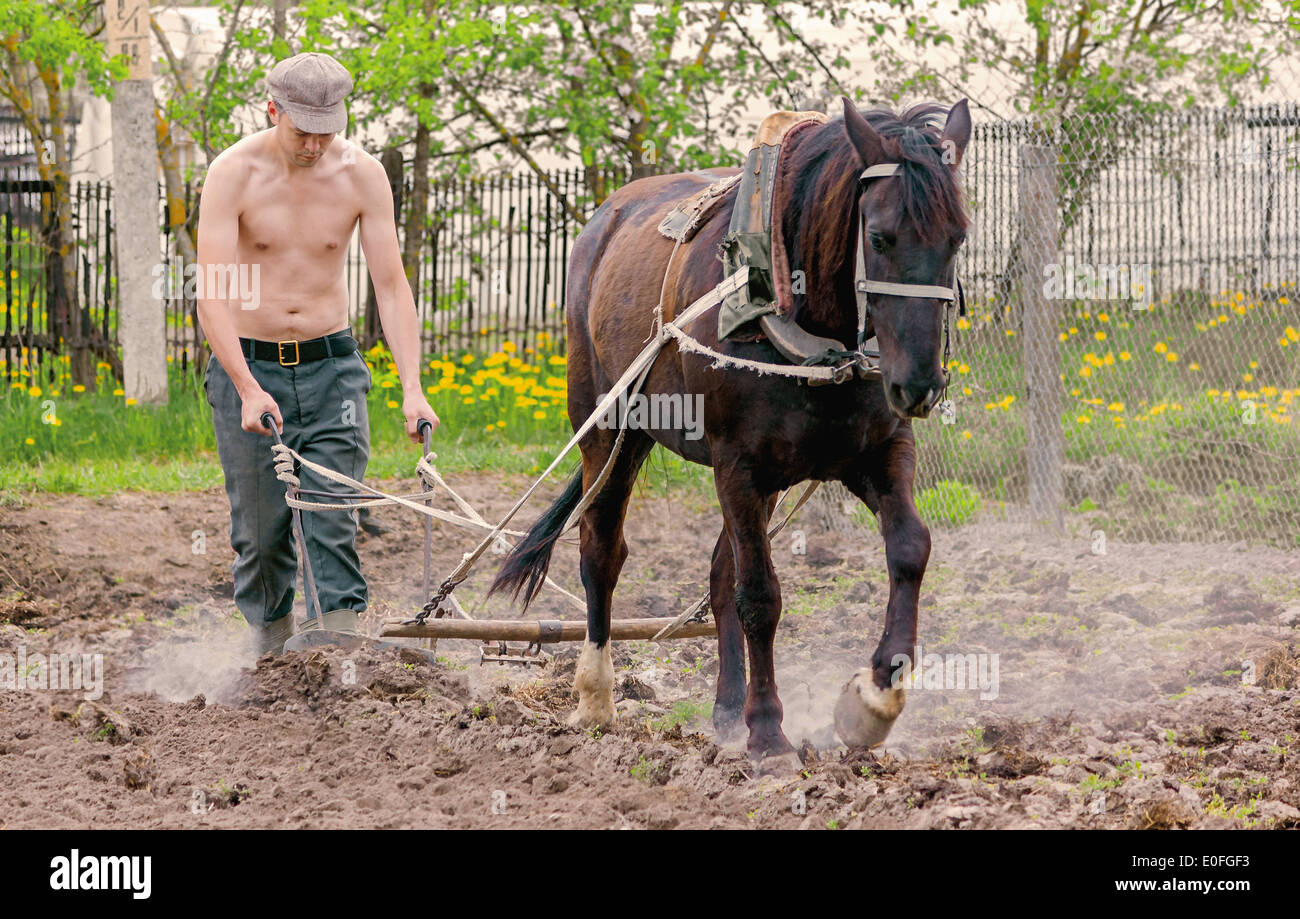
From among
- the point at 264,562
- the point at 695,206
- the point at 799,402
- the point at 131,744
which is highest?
the point at 695,206

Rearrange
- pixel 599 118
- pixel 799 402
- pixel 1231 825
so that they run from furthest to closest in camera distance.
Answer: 1. pixel 599 118
2. pixel 799 402
3. pixel 1231 825

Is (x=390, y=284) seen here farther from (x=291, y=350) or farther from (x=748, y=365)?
(x=748, y=365)

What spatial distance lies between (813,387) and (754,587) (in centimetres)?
64

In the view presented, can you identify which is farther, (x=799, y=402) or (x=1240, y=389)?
(x=1240, y=389)

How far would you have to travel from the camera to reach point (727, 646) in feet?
15.2

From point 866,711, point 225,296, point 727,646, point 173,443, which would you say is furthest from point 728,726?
point 173,443

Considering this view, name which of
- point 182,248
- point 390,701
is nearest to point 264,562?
point 390,701

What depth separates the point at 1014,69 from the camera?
10.6 m

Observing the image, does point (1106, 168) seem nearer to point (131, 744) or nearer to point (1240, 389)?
point (1240, 389)

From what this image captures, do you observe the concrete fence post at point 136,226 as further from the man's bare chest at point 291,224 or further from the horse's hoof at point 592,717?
the horse's hoof at point 592,717

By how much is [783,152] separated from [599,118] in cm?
646

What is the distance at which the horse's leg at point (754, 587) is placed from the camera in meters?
3.93

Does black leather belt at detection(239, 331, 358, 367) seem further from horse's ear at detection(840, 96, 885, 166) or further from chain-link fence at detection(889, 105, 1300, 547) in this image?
chain-link fence at detection(889, 105, 1300, 547)

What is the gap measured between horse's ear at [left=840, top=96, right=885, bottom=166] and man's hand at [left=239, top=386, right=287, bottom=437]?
204 cm
